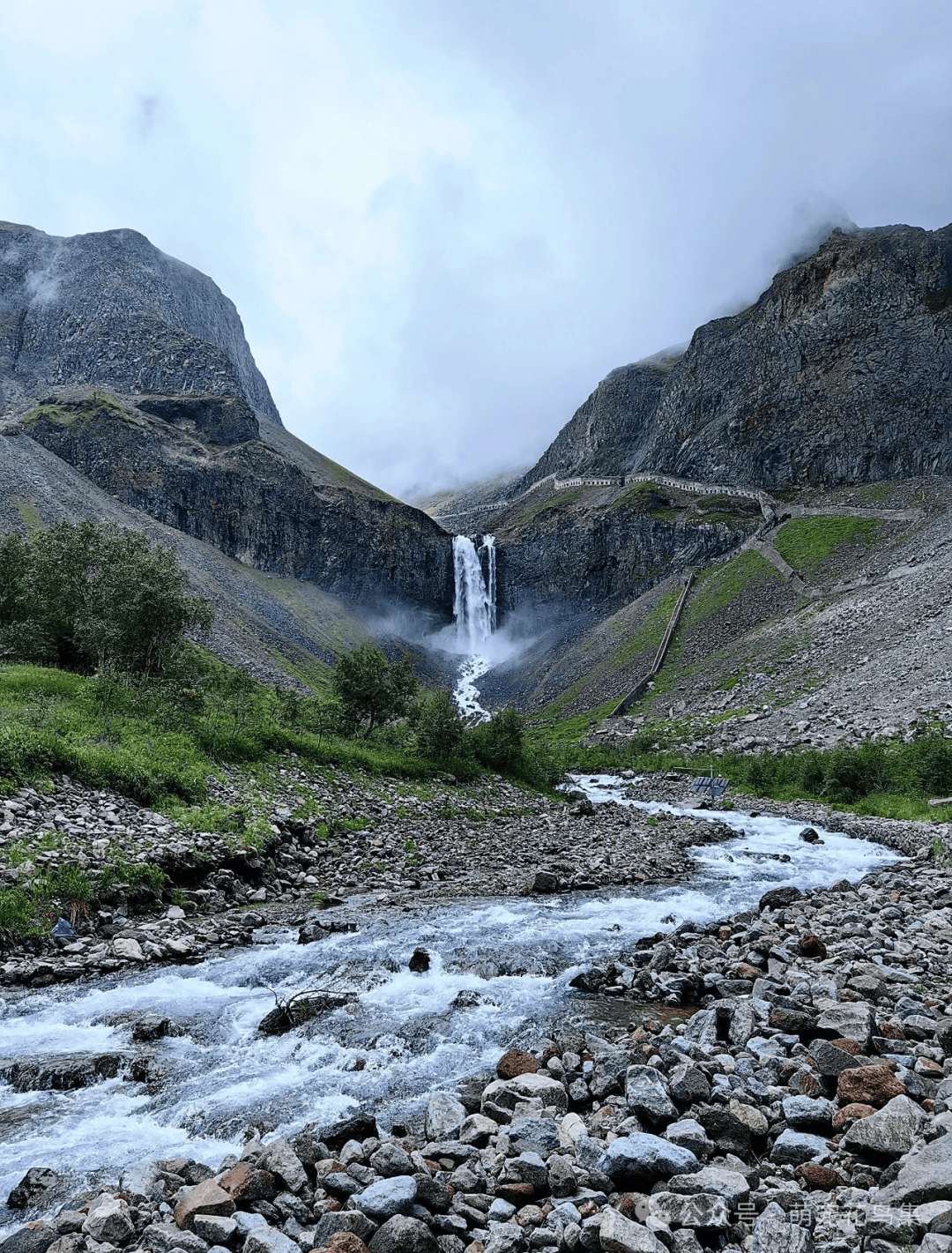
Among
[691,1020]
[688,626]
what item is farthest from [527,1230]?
[688,626]

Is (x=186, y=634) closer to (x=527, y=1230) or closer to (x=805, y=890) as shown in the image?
(x=805, y=890)

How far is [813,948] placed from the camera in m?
13.0

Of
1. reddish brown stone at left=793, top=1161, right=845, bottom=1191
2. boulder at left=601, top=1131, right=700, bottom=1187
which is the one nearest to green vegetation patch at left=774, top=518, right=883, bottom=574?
reddish brown stone at left=793, top=1161, right=845, bottom=1191

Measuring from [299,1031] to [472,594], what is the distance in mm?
140227

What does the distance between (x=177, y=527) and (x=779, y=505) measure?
116 m

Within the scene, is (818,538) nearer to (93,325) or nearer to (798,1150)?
(798,1150)

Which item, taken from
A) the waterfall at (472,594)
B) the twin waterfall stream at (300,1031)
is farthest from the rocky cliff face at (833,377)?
the twin waterfall stream at (300,1031)

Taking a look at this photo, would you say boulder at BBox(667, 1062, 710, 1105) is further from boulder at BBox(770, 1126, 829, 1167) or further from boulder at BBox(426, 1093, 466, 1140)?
boulder at BBox(426, 1093, 466, 1140)

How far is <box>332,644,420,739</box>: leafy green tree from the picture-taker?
44.6 metres

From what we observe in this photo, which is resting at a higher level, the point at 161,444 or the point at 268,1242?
the point at 161,444

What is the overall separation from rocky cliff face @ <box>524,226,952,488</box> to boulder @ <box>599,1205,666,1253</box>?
147 meters

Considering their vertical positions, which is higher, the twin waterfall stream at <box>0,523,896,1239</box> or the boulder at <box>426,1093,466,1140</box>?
the boulder at <box>426,1093,466,1140</box>

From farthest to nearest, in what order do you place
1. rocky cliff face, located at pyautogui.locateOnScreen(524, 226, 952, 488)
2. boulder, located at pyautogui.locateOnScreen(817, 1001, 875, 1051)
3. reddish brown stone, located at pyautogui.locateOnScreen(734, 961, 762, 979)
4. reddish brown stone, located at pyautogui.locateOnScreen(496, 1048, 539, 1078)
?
rocky cliff face, located at pyautogui.locateOnScreen(524, 226, 952, 488)
reddish brown stone, located at pyautogui.locateOnScreen(734, 961, 762, 979)
reddish brown stone, located at pyautogui.locateOnScreen(496, 1048, 539, 1078)
boulder, located at pyautogui.locateOnScreen(817, 1001, 875, 1051)

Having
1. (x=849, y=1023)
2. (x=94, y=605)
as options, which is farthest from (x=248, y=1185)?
(x=94, y=605)
